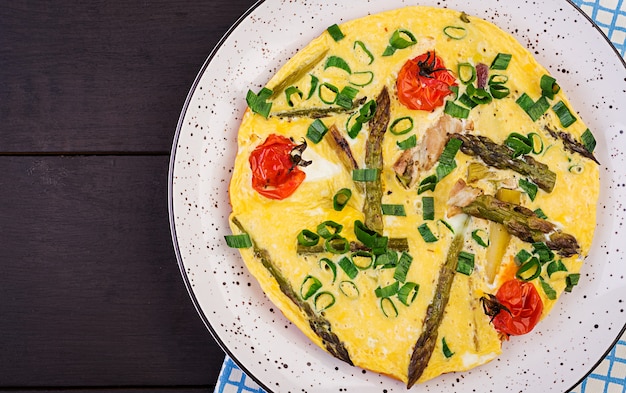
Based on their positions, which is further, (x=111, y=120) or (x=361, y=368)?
(x=111, y=120)

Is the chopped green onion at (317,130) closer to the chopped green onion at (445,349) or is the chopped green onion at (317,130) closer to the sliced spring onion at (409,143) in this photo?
the sliced spring onion at (409,143)

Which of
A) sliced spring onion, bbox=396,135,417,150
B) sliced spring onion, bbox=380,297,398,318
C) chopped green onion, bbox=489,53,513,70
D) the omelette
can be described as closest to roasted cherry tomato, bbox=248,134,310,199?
the omelette

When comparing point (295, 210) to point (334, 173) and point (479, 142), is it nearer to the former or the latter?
point (334, 173)

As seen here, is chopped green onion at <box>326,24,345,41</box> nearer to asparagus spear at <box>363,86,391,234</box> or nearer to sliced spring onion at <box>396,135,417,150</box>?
asparagus spear at <box>363,86,391,234</box>

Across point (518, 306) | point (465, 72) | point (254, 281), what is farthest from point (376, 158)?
→ point (518, 306)

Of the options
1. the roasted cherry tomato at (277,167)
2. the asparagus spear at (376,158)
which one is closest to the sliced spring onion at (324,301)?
the asparagus spear at (376,158)

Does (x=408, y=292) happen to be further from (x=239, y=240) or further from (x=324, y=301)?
(x=239, y=240)

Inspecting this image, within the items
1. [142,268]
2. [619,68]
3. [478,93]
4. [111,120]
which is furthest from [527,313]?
[111,120]
